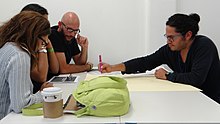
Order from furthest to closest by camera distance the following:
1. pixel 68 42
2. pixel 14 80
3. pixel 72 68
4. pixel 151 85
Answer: pixel 68 42, pixel 72 68, pixel 151 85, pixel 14 80

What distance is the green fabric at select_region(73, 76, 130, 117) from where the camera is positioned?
1.13 meters

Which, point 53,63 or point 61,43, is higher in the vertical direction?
point 61,43

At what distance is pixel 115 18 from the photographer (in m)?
2.90

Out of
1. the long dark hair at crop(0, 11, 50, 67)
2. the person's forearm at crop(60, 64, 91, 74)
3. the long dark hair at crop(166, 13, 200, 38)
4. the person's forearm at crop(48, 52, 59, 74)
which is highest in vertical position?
the long dark hair at crop(0, 11, 50, 67)

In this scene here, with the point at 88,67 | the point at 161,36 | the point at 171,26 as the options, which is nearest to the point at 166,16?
the point at 161,36

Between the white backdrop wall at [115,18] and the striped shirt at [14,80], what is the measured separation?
163 centimetres

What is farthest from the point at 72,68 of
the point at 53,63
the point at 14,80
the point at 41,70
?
→ the point at 14,80

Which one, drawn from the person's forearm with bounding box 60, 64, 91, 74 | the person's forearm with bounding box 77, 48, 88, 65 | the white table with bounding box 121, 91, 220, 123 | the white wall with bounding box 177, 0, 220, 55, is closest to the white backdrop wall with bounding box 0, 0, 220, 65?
the white wall with bounding box 177, 0, 220, 55

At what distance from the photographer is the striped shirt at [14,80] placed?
120 centimetres

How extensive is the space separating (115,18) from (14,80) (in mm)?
1862

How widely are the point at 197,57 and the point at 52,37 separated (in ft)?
4.11

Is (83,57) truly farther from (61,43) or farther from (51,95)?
(51,95)

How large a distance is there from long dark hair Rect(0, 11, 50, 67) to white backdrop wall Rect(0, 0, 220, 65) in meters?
1.56

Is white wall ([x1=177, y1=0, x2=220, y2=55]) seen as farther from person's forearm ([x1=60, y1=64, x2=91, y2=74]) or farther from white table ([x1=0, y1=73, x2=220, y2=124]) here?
white table ([x1=0, y1=73, x2=220, y2=124])
